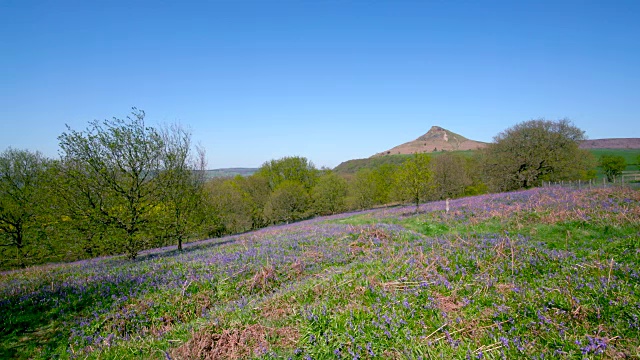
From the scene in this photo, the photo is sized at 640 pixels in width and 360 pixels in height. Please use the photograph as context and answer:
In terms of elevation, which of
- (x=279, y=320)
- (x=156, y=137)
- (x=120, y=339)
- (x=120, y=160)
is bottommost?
(x=120, y=339)

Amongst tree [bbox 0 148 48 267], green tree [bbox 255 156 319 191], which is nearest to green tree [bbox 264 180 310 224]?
green tree [bbox 255 156 319 191]

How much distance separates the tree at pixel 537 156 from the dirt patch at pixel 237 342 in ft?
146

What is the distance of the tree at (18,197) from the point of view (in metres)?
19.8

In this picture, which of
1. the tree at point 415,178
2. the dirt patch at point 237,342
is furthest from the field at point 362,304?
the tree at point 415,178

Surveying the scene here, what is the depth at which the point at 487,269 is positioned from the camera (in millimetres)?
6438

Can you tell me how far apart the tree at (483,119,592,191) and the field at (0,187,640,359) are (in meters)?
A: 32.7

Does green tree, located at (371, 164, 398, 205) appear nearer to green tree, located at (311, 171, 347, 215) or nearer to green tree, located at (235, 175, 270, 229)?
green tree, located at (311, 171, 347, 215)

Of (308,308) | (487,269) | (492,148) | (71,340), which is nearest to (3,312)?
(71,340)

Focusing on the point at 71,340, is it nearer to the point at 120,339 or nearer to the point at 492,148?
the point at 120,339

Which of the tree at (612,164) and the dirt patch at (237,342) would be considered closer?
the dirt patch at (237,342)

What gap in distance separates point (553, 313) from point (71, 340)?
31.6 feet

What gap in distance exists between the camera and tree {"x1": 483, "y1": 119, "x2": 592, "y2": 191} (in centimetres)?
3775

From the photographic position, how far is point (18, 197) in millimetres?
23047

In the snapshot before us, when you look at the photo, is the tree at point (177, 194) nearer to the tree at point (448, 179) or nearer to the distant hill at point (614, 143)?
the tree at point (448, 179)
